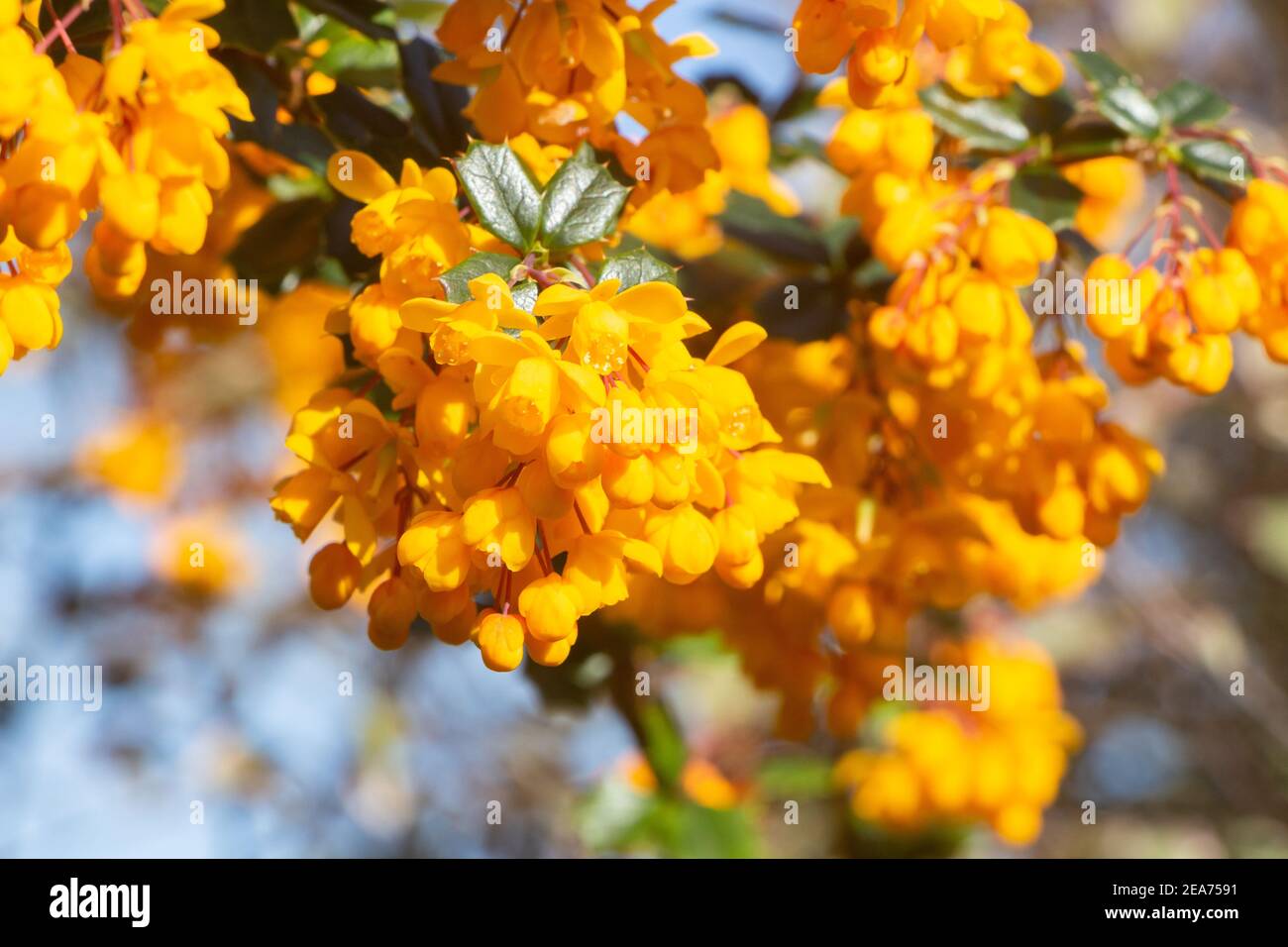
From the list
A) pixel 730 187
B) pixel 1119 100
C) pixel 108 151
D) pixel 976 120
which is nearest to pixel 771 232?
pixel 730 187

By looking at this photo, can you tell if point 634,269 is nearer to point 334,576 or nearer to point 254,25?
point 334,576

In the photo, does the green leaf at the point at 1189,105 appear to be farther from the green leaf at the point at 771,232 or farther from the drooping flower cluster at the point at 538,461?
the drooping flower cluster at the point at 538,461

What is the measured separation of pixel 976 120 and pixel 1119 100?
164mm

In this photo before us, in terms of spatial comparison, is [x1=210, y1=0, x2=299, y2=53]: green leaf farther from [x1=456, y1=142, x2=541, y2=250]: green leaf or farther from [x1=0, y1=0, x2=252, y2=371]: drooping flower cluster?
[x1=456, y1=142, x2=541, y2=250]: green leaf

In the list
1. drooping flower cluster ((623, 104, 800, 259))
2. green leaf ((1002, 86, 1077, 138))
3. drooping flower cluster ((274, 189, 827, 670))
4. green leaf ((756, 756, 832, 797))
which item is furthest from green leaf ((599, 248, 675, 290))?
green leaf ((756, 756, 832, 797))

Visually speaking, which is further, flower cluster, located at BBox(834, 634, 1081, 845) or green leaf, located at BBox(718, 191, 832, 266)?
flower cluster, located at BBox(834, 634, 1081, 845)

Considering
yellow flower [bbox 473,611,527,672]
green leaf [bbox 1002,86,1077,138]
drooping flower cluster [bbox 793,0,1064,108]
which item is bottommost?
yellow flower [bbox 473,611,527,672]

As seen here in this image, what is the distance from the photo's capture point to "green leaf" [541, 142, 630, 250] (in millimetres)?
1170

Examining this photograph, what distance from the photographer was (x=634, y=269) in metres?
1.14

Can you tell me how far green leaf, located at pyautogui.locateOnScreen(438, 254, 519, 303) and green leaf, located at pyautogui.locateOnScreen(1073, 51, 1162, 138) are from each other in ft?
2.50

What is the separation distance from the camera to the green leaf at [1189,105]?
1.55 m

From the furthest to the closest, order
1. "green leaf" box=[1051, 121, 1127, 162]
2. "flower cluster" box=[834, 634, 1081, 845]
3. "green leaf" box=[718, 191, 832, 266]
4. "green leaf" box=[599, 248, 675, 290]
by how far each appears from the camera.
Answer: "flower cluster" box=[834, 634, 1081, 845], "green leaf" box=[718, 191, 832, 266], "green leaf" box=[1051, 121, 1127, 162], "green leaf" box=[599, 248, 675, 290]

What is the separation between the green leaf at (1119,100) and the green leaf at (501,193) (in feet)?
2.34
